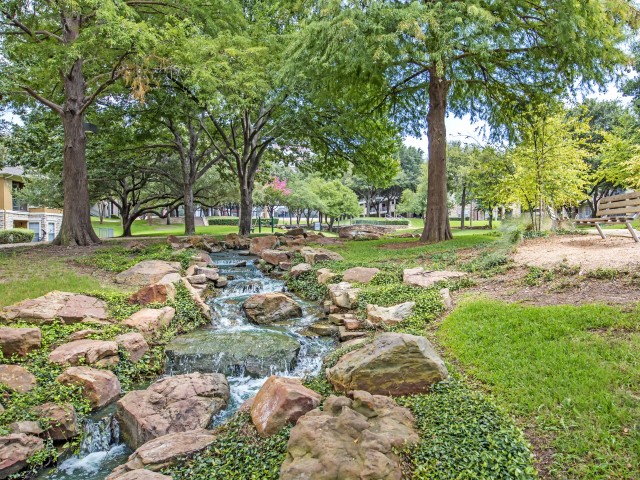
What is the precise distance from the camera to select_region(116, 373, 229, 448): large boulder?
422cm

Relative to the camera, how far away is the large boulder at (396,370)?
4.08 meters

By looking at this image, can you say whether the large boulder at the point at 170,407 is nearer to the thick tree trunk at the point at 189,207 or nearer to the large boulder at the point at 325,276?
the large boulder at the point at 325,276

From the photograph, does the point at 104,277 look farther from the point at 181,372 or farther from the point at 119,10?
the point at 119,10

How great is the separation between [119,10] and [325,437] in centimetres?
1319

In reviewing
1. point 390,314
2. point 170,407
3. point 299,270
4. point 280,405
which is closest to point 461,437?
point 280,405

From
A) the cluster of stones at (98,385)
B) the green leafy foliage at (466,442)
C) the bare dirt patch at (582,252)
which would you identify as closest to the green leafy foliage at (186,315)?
the cluster of stones at (98,385)

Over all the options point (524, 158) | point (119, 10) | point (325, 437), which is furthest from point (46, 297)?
point (524, 158)

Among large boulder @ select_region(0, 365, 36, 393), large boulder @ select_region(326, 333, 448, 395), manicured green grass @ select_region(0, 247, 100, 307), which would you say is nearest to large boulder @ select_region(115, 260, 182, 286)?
manicured green grass @ select_region(0, 247, 100, 307)

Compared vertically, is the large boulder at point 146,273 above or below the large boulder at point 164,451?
above

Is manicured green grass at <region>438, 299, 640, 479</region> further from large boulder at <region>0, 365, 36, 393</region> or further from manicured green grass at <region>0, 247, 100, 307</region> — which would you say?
manicured green grass at <region>0, 247, 100, 307</region>

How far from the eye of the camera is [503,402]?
3.55 meters

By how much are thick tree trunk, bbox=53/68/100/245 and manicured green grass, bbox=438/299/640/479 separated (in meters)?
13.4

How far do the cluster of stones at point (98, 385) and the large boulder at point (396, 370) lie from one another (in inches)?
62.7

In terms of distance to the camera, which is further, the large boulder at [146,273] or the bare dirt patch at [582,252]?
the large boulder at [146,273]
